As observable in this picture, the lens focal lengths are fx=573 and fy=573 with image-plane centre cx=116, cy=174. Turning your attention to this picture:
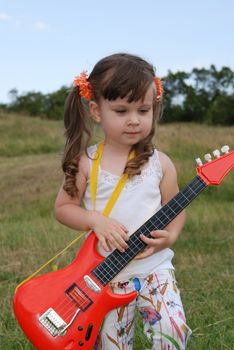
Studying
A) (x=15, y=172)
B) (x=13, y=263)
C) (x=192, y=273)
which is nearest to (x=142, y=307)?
(x=192, y=273)

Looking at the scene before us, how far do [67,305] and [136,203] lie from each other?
50 centimetres

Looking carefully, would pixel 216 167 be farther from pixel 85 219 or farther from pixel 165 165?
pixel 85 219

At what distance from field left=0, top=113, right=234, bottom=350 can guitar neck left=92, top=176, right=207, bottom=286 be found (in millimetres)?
744

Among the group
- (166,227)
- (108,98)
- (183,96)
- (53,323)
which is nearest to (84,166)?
(108,98)

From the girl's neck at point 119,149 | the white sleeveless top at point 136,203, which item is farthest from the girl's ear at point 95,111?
the white sleeveless top at point 136,203

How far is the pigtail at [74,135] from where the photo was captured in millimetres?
2479

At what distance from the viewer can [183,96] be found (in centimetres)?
3784

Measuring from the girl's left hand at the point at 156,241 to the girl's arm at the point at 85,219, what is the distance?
0.28ft

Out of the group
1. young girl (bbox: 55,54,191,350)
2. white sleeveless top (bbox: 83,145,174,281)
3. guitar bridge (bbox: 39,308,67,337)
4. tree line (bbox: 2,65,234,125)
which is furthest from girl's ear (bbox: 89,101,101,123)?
tree line (bbox: 2,65,234,125)

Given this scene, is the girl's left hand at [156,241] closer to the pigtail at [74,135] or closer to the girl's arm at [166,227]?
the girl's arm at [166,227]

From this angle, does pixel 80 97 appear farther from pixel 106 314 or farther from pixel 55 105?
pixel 55 105

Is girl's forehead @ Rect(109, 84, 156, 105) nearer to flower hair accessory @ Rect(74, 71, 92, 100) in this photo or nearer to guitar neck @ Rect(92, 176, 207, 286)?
flower hair accessory @ Rect(74, 71, 92, 100)

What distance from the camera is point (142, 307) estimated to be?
2385 mm

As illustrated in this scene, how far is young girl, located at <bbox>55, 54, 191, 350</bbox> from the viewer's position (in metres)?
2.30
